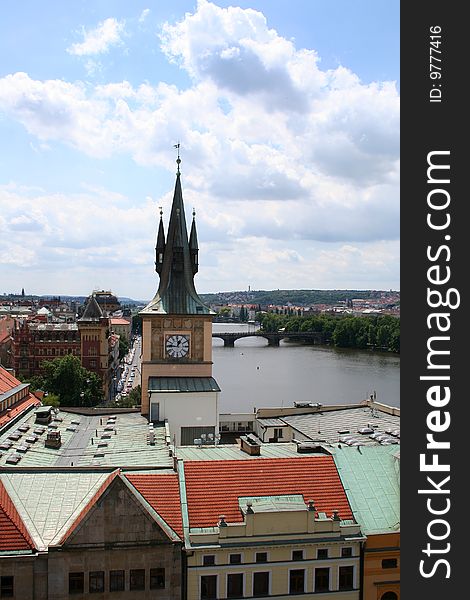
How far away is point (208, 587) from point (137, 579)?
7.74 ft

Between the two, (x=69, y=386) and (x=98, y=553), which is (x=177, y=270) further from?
(x=98, y=553)

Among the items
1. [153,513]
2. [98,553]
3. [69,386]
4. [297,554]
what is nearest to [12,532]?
[98,553]

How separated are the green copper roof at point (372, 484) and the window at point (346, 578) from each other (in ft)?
4.63

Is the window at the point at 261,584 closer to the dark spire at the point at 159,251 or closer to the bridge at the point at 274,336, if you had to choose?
the dark spire at the point at 159,251

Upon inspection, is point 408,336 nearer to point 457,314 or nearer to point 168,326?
point 457,314

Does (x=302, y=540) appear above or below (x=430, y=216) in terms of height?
below

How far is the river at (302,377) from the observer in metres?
85.2

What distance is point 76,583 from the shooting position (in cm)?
2208

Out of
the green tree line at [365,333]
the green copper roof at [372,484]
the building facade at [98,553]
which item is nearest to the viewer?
the building facade at [98,553]

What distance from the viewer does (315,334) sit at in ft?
637

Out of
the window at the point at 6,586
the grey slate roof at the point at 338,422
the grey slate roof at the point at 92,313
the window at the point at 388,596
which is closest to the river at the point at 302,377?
the grey slate roof at the point at 92,313

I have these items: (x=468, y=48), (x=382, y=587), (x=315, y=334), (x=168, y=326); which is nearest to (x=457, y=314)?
(x=468, y=48)

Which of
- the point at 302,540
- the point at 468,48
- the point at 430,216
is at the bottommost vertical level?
the point at 302,540

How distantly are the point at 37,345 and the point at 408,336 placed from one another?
292 feet
